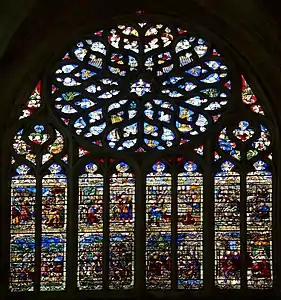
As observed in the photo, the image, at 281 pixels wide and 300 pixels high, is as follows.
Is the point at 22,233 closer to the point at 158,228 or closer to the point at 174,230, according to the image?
the point at 158,228

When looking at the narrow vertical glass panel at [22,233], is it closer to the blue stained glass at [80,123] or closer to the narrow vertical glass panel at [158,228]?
the blue stained glass at [80,123]

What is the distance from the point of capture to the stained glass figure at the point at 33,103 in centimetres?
1483

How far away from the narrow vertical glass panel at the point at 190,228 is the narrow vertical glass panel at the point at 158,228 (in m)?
0.12

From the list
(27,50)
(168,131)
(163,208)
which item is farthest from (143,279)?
(27,50)

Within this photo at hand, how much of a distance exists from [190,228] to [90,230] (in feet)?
3.63

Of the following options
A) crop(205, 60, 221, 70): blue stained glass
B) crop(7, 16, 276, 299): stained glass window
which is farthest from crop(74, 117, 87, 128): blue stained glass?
crop(205, 60, 221, 70): blue stained glass

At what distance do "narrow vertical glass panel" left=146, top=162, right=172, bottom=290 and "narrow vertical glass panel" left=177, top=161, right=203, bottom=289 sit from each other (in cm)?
12

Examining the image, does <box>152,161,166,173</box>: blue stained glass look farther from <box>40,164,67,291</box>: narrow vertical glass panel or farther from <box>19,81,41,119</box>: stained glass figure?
<box>19,81,41,119</box>: stained glass figure

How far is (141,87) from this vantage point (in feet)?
49.0

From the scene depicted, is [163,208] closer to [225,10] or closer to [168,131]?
[168,131]

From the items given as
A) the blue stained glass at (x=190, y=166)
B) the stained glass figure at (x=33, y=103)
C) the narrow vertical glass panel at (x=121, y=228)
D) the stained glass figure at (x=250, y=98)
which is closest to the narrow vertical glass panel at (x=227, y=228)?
the blue stained glass at (x=190, y=166)

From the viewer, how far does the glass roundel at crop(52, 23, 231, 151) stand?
1473 cm

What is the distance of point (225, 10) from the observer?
14.2m
